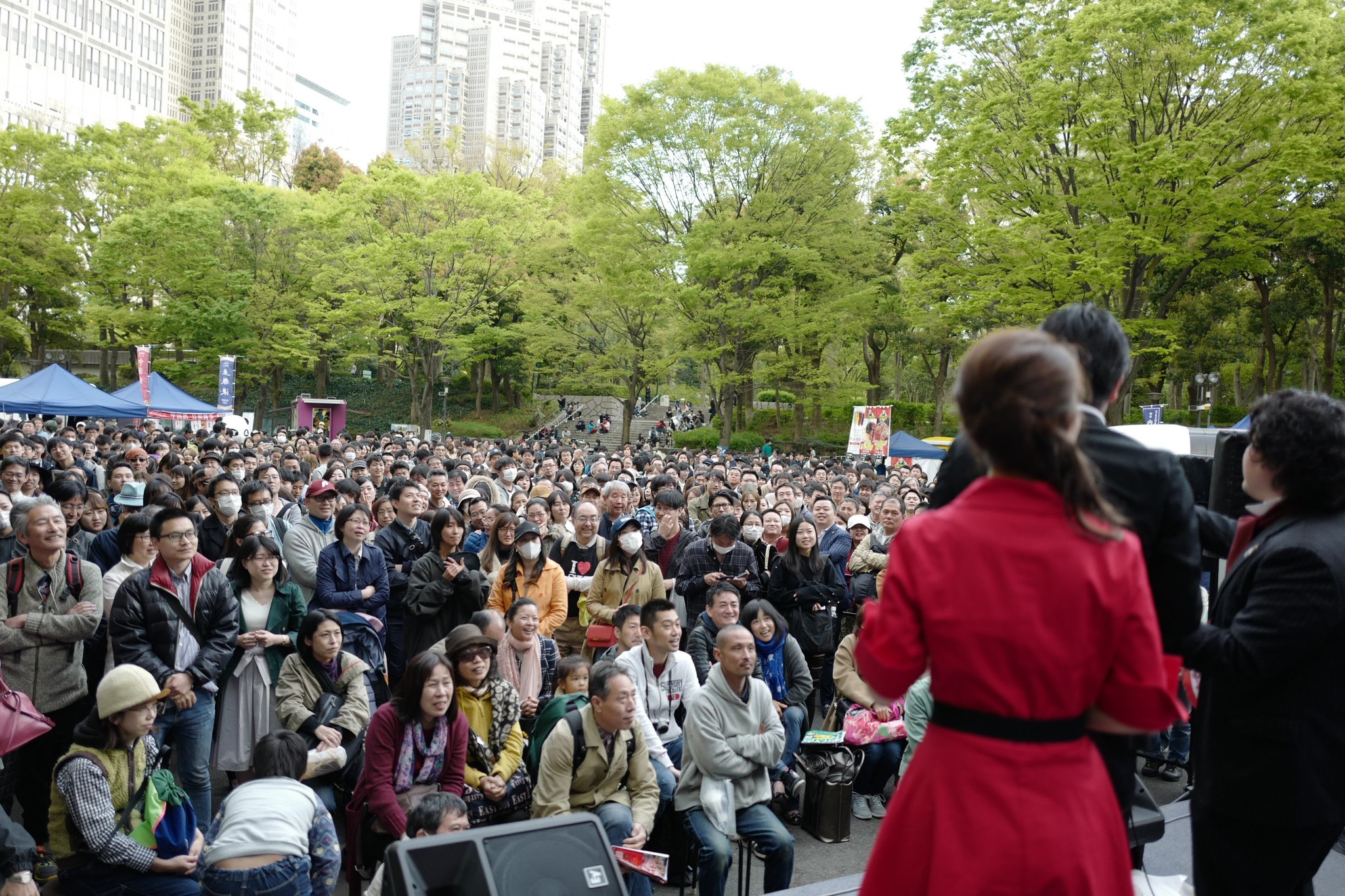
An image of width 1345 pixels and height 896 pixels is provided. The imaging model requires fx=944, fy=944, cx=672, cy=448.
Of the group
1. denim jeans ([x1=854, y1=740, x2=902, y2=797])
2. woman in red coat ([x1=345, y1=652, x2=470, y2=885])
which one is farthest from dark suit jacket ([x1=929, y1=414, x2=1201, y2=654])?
denim jeans ([x1=854, y1=740, x2=902, y2=797])

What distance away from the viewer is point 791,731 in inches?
211

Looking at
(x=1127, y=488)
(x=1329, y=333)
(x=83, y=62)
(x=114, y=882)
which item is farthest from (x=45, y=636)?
(x=83, y=62)

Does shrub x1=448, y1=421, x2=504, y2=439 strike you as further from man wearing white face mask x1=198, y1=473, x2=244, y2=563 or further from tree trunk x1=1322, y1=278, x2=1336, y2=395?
man wearing white face mask x1=198, y1=473, x2=244, y2=563

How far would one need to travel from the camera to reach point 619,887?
2859 mm

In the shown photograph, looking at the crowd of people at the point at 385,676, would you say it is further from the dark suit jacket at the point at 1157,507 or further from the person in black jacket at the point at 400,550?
the dark suit jacket at the point at 1157,507

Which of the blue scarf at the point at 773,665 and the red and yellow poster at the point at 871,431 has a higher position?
the red and yellow poster at the point at 871,431

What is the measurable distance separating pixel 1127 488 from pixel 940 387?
3307cm

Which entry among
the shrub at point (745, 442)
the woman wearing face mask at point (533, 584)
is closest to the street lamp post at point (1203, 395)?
the shrub at point (745, 442)

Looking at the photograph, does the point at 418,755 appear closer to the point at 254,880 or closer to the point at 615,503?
the point at 254,880

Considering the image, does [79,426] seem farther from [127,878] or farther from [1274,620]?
[1274,620]

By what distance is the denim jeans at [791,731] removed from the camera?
5.19 meters

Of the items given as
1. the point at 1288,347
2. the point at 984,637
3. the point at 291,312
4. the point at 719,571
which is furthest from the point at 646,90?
the point at 984,637

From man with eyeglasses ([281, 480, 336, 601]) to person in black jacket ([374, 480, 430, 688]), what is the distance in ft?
1.20

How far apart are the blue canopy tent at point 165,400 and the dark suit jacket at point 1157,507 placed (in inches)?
819
